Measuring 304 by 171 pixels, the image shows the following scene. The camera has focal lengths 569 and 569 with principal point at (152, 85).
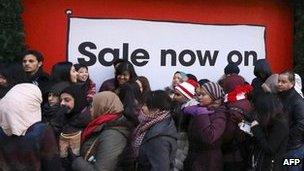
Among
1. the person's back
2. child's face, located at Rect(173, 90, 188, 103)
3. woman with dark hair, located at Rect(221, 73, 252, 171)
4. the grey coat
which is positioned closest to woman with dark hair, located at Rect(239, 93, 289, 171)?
woman with dark hair, located at Rect(221, 73, 252, 171)

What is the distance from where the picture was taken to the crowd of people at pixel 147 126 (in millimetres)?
4109

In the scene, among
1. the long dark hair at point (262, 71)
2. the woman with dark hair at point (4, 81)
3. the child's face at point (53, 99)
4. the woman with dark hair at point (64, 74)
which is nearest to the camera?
the woman with dark hair at point (4, 81)

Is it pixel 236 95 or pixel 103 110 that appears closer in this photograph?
pixel 103 110

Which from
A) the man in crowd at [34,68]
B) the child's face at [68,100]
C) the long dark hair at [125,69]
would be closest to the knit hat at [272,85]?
the long dark hair at [125,69]

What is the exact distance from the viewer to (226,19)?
27.2ft

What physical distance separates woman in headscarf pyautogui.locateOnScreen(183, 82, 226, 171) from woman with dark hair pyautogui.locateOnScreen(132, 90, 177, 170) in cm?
36

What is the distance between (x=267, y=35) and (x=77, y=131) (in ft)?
15.1

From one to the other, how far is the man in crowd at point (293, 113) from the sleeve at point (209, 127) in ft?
2.66

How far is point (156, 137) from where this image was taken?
466cm

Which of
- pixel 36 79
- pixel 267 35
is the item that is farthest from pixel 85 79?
pixel 267 35

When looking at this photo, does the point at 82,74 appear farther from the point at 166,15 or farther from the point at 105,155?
the point at 105,155

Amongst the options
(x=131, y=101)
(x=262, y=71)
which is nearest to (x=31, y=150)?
(x=131, y=101)

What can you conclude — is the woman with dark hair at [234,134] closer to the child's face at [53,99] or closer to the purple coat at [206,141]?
the purple coat at [206,141]

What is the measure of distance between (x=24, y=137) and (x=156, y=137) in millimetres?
1124
